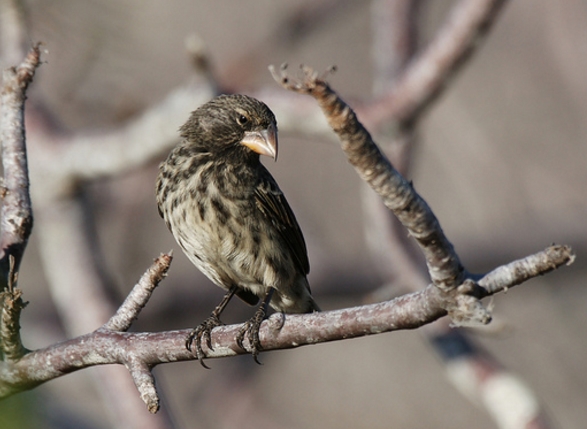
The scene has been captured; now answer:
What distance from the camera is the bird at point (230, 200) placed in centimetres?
360

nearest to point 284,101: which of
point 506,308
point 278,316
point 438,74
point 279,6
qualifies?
point 438,74

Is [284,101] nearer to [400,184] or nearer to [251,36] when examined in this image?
[400,184]

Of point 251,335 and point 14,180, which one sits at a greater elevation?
point 14,180

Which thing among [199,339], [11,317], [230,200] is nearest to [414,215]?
[199,339]

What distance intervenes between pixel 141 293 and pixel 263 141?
42.6 inches

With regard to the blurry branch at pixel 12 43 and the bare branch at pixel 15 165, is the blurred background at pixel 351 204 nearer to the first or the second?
the blurry branch at pixel 12 43

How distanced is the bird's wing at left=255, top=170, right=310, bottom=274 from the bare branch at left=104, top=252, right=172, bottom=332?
1.11 meters

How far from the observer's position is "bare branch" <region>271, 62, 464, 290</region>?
177 centimetres

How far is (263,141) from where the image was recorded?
353 cm

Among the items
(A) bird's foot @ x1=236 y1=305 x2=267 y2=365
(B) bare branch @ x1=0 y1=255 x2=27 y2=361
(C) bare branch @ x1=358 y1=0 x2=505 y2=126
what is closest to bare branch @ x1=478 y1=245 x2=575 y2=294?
(A) bird's foot @ x1=236 y1=305 x2=267 y2=365

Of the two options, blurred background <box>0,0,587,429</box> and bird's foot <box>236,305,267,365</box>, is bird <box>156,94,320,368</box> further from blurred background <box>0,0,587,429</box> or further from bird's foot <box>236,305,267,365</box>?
blurred background <box>0,0,587,429</box>

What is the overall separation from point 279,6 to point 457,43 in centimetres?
446

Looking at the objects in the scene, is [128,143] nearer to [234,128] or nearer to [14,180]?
[234,128]

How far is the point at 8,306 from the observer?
2.58 m
